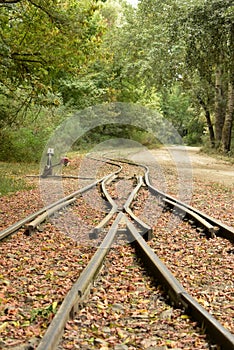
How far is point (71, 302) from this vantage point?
364cm

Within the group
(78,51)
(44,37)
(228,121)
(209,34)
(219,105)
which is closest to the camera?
(44,37)

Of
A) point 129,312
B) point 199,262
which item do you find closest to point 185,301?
point 129,312

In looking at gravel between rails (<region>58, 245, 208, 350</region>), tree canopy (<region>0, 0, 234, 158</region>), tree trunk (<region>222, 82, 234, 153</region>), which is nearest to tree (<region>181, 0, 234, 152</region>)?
tree canopy (<region>0, 0, 234, 158</region>)

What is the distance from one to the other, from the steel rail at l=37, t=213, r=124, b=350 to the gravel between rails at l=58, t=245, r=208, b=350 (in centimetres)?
8

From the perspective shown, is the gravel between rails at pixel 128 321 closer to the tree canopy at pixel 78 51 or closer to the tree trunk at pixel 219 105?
the tree canopy at pixel 78 51

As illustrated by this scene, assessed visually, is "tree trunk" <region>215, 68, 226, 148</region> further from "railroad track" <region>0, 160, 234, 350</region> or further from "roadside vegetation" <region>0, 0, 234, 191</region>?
"railroad track" <region>0, 160, 234, 350</region>

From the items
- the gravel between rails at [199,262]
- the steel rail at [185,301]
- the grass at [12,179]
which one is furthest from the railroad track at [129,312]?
the grass at [12,179]

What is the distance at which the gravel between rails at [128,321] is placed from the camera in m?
3.25

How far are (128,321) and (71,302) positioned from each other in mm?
540

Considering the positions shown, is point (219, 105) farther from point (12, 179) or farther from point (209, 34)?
point (12, 179)

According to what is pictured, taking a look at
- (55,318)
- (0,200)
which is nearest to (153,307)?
(55,318)

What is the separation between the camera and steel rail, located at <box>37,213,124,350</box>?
3010mm

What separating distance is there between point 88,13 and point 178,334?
10.1 m

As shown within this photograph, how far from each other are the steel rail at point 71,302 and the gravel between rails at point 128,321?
8 centimetres
